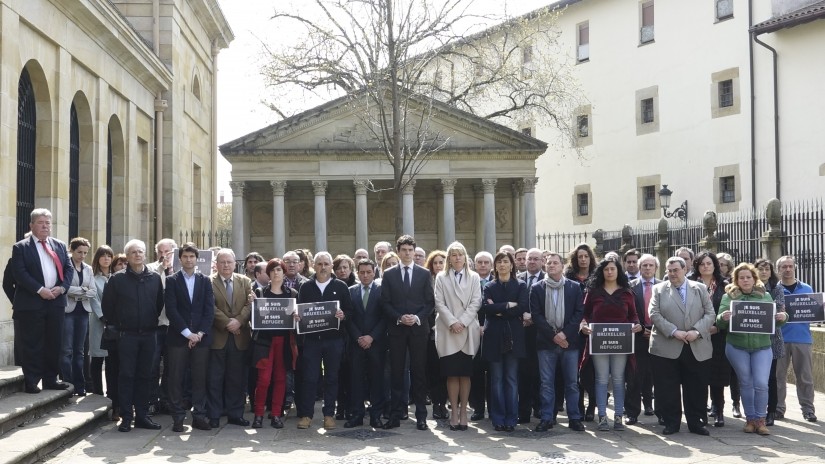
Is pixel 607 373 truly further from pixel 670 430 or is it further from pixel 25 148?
pixel 25 148

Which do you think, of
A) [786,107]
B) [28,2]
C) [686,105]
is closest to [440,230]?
[686,105]

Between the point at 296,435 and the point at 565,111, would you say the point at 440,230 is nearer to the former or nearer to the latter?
the point at 565,111

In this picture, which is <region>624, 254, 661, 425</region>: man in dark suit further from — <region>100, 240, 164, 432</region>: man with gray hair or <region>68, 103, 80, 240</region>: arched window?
<region>68, 103, 80, 240</region>: arched window

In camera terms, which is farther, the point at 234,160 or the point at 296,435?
the point at 234,160

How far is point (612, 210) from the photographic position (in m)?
42.1

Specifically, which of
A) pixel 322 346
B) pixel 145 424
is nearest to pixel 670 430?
pixel 322 346

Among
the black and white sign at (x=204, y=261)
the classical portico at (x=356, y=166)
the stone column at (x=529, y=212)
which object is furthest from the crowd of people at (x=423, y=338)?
the stone column at (x=529, y=212)

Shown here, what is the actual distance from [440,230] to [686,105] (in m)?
11.0

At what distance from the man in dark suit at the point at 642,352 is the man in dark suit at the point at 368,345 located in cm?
301

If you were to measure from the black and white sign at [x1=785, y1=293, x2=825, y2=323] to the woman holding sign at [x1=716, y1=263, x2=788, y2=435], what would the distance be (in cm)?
118

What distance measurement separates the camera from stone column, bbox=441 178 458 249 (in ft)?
125

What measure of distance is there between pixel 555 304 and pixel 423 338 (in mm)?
1593

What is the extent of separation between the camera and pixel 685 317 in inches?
434

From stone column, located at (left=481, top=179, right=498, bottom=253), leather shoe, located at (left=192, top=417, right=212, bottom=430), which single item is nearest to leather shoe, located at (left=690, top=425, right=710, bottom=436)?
leather shoe, located at (left=192, top=417, right=212, bottom=430)
